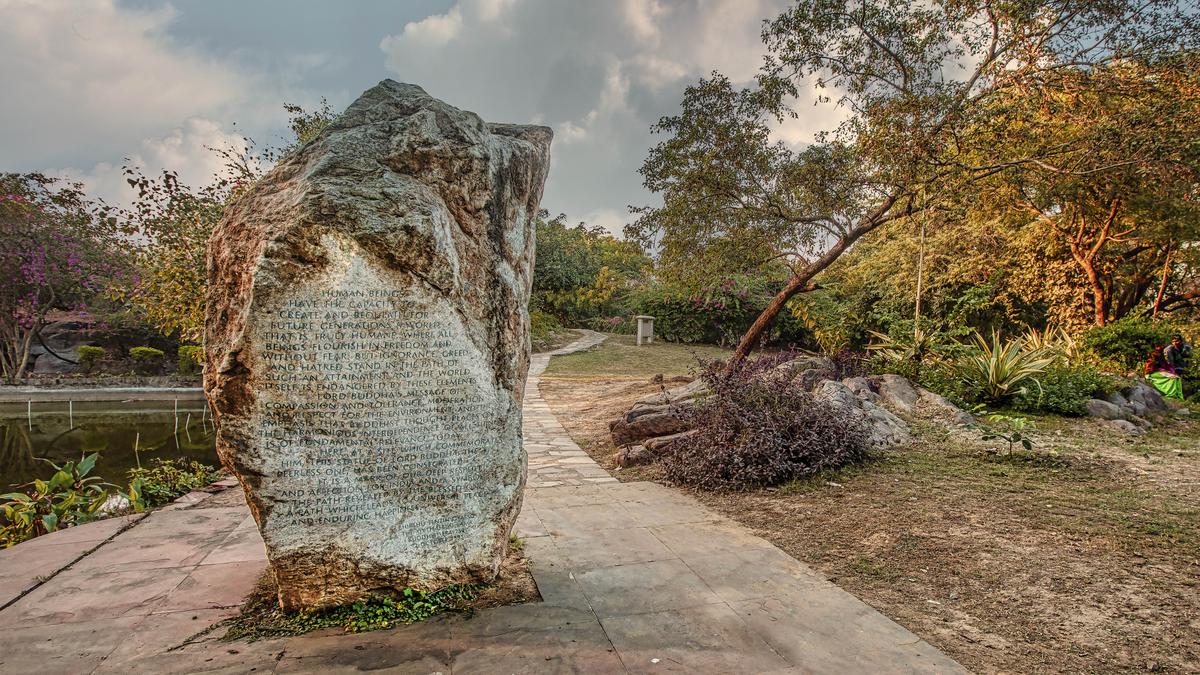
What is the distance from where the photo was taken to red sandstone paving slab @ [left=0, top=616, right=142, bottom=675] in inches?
83.1

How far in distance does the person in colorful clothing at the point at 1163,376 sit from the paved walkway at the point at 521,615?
9.66 metres

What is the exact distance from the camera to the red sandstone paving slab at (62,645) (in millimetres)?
2111

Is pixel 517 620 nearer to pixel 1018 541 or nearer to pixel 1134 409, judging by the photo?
pixel 1018 541

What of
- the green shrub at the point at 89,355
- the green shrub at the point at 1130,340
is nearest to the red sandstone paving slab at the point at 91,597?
the green shrub at the point at 1130,340

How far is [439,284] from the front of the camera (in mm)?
2611

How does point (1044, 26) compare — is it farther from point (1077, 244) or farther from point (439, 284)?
point (439, 284)

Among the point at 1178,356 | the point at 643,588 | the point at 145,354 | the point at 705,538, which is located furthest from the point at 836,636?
the point at 145,354

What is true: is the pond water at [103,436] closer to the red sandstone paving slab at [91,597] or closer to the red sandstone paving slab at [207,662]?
the red sandstone paving slab at [91,597]

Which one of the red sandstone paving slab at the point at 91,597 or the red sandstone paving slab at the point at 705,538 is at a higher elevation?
the red sandstone paving slab at the point at 91,597

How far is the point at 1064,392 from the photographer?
7398mm

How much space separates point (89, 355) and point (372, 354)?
17.0 metres

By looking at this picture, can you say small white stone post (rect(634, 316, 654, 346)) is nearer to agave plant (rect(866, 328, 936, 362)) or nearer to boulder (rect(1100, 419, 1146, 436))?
agave plant (rect(866, 328, 936, 362))

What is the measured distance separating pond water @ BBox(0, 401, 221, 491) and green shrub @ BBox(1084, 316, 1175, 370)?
45.3ft

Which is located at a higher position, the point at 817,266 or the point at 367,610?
the point at 817,266
